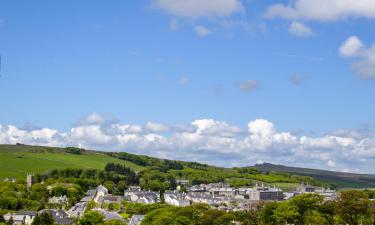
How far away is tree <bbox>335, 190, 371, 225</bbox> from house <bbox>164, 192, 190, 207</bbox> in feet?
189

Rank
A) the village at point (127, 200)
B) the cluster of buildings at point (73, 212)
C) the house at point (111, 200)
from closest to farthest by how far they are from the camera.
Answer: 1. the cluster of buildings at point (73, 212)
2. the village at point (127, 200)
3. the house at point (111, 200)

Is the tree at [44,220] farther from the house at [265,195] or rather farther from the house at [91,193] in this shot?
the house at [265,195]

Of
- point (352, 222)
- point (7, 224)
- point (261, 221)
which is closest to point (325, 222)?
point (352, 222)

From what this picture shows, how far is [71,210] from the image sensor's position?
13912cm

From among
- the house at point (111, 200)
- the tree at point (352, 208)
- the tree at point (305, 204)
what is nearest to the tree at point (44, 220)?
the house at point (111, 200)

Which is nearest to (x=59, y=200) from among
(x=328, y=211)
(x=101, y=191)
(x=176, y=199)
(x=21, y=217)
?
(x=101, y=191)

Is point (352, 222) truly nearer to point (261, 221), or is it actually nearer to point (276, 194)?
point (261, 221)

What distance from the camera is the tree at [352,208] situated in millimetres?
94938

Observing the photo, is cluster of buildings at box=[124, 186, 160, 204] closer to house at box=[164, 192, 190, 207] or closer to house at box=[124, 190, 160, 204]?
house at box=[124, 190, 160, 204]

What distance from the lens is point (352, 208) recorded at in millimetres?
95000

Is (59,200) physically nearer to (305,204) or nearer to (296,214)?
(305,204)

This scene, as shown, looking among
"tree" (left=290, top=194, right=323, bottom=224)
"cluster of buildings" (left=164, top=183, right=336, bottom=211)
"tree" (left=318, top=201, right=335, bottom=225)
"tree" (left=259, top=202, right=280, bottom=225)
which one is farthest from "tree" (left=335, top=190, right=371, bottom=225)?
"cluster of buildings" (left=164, top=183, right=336, bottom=211)

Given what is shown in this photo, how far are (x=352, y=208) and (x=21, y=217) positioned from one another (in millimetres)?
64790

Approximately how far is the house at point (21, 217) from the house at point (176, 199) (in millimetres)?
37771
